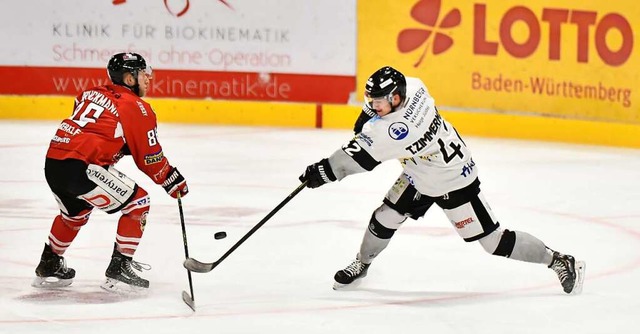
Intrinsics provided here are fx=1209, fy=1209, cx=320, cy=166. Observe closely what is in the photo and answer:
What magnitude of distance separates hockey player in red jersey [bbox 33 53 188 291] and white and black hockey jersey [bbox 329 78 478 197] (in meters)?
0.78

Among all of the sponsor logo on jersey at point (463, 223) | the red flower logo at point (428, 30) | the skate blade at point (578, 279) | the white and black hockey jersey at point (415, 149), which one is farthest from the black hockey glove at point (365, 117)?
the red flower logo at point (428, 30)

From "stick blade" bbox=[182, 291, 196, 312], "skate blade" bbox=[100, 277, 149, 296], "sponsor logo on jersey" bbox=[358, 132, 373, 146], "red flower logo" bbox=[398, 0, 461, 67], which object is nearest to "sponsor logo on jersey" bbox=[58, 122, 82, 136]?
"skate blade" bbox=[100, 277, 149, 296]

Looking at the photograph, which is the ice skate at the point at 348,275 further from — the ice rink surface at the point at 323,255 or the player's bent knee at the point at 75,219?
the player's bent knee at the point at 75,219

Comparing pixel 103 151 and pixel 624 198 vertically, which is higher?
pixel 103 151

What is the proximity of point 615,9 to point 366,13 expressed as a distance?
234 centimetres

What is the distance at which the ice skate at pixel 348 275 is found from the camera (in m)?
5.19

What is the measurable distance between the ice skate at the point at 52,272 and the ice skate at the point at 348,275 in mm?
1130

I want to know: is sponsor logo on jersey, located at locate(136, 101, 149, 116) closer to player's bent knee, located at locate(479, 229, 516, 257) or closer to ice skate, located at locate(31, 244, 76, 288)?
ice skate, located at locate(31, 244, 76, 288)

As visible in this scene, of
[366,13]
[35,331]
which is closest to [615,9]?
[366,13]

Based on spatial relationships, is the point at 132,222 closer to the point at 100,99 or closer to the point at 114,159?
the point at 114,159

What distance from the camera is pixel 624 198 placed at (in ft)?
25.1

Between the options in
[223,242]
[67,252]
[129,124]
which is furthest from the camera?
[223,242]

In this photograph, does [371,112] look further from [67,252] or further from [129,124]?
[67,252]

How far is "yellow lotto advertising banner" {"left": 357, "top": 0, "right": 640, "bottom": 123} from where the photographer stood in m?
9.81
